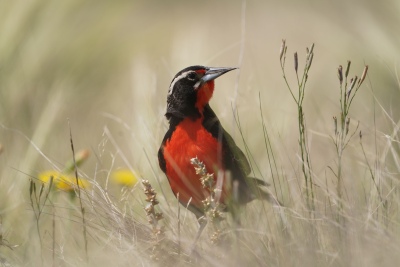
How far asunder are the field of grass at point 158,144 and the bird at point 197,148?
71 mm

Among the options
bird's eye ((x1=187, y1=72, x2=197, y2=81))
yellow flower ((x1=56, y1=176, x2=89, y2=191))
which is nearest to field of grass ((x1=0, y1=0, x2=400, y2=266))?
yellow flower ((x1=56, y1=176, x2=89, y2=191))

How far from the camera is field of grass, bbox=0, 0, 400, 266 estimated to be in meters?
2.59

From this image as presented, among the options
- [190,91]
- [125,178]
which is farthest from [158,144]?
[190,91]

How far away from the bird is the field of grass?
7cm

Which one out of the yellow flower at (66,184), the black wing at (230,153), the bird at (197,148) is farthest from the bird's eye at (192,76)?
the yellow flower at (66,184)

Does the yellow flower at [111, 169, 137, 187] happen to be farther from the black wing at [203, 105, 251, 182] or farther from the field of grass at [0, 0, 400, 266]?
the black wing at [203, 105, 251, 182]

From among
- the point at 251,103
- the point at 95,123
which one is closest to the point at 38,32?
the point at 95,123

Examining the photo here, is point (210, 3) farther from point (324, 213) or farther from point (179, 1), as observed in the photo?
point (324, 213)

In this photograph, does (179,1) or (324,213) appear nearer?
(324,213)

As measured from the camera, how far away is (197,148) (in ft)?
10.1

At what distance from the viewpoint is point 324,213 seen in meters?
2.64

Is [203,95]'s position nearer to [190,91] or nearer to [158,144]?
[190,91]

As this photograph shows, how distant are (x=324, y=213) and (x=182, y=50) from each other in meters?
2.17

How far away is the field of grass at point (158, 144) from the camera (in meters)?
2.59
